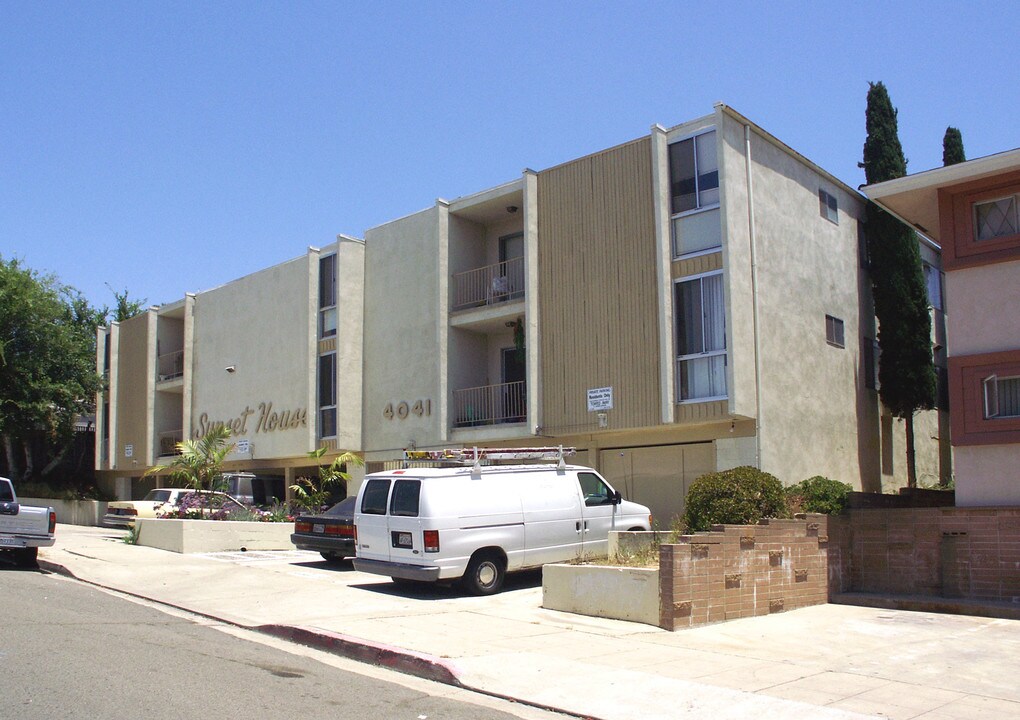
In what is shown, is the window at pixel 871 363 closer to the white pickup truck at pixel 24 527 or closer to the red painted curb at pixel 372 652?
the red painted curb at pixel 372 652

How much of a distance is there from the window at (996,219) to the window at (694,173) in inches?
222

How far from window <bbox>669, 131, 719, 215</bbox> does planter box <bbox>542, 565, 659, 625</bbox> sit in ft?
30.5

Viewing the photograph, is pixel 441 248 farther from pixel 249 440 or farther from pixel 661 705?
pixel 661 705

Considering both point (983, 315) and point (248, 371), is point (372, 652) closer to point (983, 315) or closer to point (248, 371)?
point (983, 315)

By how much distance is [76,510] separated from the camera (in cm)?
3581

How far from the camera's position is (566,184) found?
21.6m

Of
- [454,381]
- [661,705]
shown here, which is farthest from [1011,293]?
A: [454,381]

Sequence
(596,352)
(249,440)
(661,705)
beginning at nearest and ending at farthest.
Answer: (661,705) → (596,352) → (249,440)

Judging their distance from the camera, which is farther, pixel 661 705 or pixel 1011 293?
Result: pixel 1011 293

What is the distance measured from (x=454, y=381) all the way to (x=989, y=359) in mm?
13401

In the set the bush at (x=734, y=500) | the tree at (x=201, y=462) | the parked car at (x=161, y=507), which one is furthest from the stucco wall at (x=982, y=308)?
the tree at (x=201, y=462)

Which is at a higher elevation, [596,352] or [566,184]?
[566,184]

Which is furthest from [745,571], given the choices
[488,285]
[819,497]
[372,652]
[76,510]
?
[76,510]

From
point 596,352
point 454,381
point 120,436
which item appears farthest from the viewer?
point 120,436
